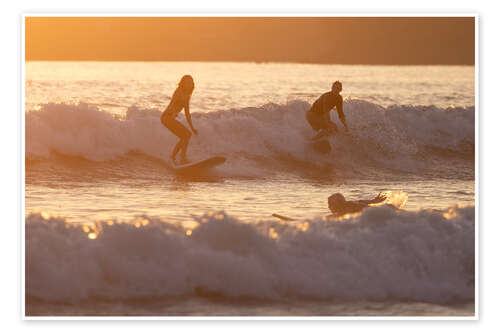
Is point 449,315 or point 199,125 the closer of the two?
point 449,315

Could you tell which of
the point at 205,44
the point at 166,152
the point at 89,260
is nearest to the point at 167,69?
the point at 205,44

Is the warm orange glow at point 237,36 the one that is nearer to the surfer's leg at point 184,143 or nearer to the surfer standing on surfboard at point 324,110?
the surfer standing on surfboard at point 324,110

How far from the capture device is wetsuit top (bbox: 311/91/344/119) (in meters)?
13.6

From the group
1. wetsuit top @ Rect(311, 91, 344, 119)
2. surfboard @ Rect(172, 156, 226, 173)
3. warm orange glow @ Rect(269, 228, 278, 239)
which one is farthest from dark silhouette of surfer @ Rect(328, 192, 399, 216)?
wetsuit top @ Rect(311, 91, 344, 119)

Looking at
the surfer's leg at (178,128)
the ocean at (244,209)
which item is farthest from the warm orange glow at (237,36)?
the surfer's leg at (178,128)

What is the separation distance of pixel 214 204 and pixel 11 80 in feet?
13.7

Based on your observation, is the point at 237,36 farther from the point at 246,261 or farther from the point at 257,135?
the point at 246,261

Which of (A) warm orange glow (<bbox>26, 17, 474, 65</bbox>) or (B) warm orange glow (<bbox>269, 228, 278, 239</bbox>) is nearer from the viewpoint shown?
(B) warm orange glow (<bbox>269, 228, 278, 239</bbox>)

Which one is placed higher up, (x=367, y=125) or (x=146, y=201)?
(x=367, y=125)

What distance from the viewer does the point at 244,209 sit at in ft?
33.0

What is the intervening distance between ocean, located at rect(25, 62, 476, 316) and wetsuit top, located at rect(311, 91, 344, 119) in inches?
55.0

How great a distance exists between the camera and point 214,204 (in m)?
10.6

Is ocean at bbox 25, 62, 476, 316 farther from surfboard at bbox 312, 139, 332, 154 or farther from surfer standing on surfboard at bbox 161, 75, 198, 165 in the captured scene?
surfer standing on surfboard at bbox 161, 75, 198, 165
